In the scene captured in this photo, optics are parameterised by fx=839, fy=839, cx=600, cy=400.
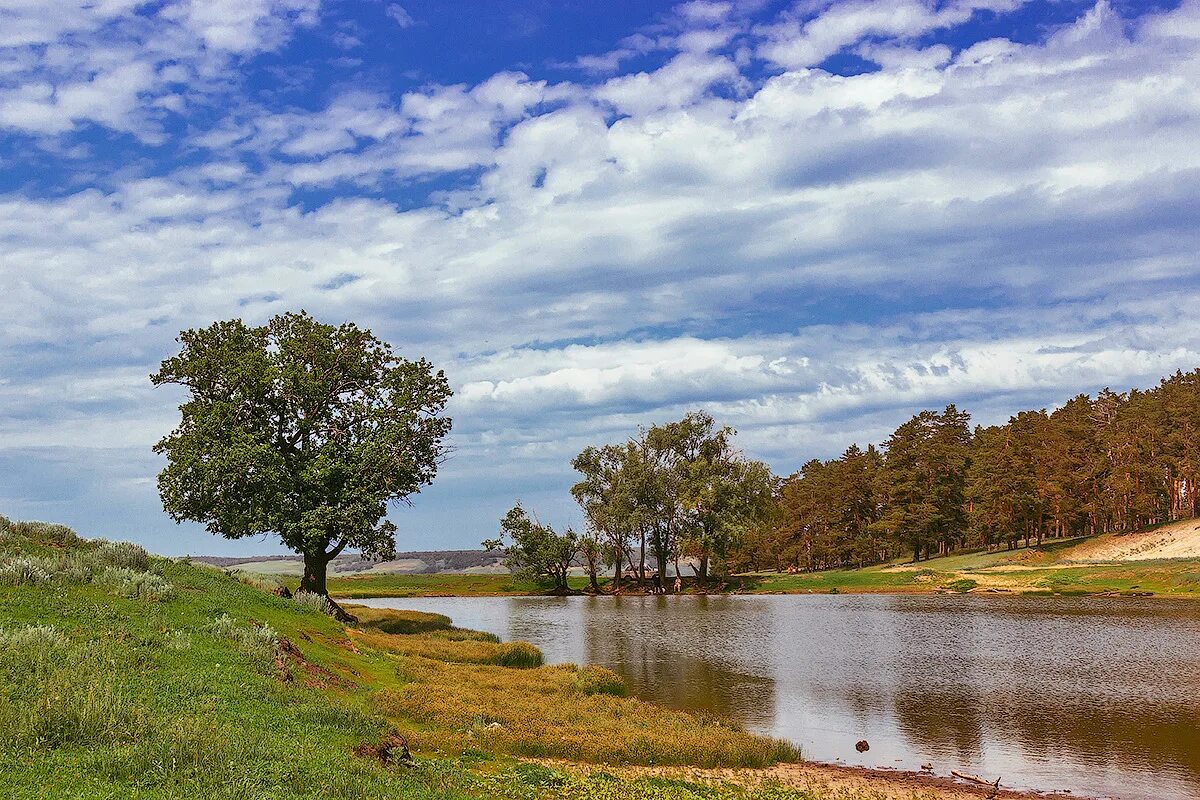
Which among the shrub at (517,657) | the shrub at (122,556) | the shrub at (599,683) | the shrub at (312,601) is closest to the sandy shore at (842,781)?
the shrub at (599,683)

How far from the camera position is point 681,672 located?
130 feet

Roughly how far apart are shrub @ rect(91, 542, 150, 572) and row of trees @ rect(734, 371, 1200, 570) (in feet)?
284

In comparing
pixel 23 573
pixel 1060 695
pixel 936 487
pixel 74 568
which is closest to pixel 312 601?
pixel 74 568

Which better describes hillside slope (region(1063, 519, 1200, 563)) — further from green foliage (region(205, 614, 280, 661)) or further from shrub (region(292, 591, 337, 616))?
green foliage (region(205, 614, 280, 661))

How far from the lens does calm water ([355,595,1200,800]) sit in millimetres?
23703

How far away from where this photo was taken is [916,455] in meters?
126

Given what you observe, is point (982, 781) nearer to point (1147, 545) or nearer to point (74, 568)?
point (74, 568)

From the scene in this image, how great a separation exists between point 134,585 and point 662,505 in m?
88.2

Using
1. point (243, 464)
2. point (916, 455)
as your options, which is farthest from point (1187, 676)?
point (916, 455)

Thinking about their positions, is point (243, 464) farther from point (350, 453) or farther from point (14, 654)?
point (14, 654)

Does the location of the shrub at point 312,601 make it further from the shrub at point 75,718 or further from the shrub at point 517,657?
the shrub at point 75,718

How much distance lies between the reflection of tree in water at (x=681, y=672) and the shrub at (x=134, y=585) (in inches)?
696

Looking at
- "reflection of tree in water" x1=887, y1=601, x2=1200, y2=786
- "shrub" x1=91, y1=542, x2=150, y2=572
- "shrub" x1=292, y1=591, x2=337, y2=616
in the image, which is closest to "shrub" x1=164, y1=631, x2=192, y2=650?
"shrub" x1=91, y1=542, x2=150, y2=572

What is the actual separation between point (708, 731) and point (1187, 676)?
23.7 m
